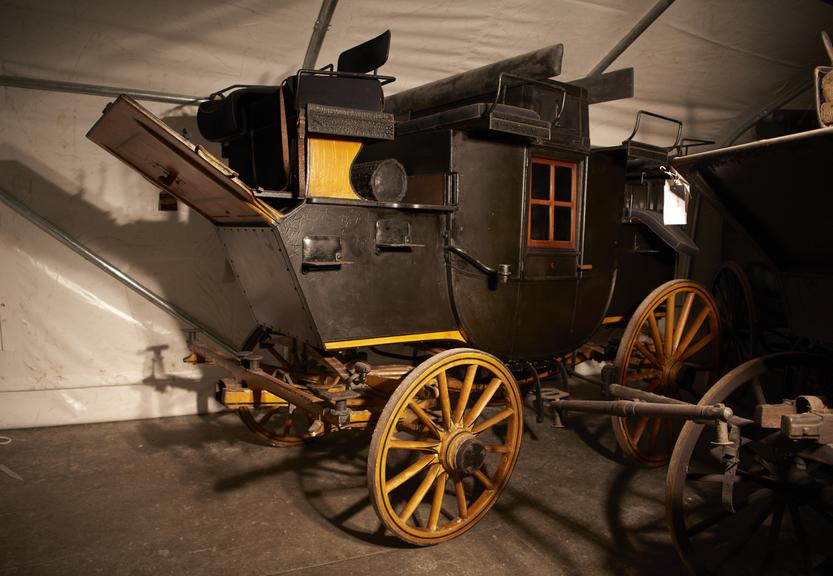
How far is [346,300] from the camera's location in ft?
9.03

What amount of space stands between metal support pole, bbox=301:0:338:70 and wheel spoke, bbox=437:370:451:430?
242cm

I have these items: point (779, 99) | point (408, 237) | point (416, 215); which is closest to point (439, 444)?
point (408, 237)

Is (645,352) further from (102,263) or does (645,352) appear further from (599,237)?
(102,263)

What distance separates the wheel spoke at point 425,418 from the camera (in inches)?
104

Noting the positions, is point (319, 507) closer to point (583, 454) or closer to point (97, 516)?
point (97, 516)

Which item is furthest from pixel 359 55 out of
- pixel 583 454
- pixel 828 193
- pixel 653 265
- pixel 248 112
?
pixel 583 454

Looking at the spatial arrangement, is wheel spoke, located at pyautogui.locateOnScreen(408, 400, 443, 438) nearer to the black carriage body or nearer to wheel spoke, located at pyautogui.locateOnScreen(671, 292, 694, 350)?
the black carriage body

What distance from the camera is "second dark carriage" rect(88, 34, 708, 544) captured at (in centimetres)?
262

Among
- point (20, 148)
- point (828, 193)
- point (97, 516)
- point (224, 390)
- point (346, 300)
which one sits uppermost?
point (20, 148)

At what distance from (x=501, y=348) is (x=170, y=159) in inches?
73.8

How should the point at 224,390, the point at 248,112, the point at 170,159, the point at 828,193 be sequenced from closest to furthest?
1. the point at 828,193
2. the point at 170,159
3. the point at 224,390
4. the point at 248,112

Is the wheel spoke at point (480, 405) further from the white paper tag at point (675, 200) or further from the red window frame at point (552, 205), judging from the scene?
the white paper tag at point (675, 200)

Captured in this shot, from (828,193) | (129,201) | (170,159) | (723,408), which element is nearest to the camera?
(723,408)

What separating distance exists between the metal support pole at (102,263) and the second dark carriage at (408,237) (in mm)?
1123
